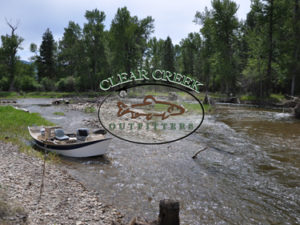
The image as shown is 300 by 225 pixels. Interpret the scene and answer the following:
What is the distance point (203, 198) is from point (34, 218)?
5503mm

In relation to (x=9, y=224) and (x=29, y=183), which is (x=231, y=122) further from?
(x=9, y=224)

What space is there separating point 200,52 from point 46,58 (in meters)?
51.2

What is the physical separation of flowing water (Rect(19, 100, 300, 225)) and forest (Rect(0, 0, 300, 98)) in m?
32.7

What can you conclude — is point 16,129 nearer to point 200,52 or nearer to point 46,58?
point 200,52

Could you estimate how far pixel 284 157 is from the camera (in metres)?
12.7

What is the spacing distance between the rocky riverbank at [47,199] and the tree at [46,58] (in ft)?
239

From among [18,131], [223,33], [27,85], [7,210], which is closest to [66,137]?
[18,131]

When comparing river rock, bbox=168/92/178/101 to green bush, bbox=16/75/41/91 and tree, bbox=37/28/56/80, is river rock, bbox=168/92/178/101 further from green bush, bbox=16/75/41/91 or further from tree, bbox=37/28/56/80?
tree, bbox=37/28/56/80

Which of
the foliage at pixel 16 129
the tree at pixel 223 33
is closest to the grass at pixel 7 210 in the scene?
the foliage at pixel 16 129

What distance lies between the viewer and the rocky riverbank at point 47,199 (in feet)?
18.1

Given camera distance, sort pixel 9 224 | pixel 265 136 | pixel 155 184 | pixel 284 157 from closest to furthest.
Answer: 1. pixel 9 224
2. pixel 155 184
3. pixel 284 157
4. pixel 265 136

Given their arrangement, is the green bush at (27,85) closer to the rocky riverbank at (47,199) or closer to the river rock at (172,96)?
the rocky riverbank at (47,199)

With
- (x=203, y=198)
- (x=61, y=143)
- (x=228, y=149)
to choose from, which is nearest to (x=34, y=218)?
(x=203, y=198)

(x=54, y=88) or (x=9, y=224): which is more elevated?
(x=54, y=88)
